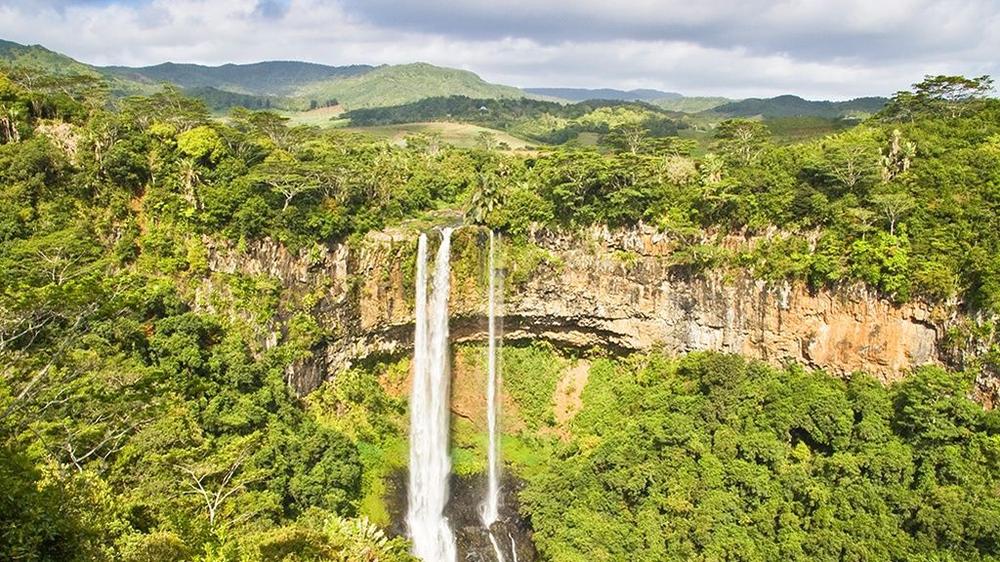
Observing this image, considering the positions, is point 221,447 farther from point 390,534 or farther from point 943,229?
point 943,229

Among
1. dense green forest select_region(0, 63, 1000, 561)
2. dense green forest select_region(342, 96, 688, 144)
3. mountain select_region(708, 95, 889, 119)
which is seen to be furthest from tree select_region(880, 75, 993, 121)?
mountain select_region(708, 95, 889, 119)

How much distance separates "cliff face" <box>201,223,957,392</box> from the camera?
25406 millimetres

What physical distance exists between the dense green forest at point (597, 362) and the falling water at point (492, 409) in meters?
1.76

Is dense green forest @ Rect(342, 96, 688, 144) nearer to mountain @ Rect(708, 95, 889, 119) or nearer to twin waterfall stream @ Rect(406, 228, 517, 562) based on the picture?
mountain @ Rect(708, 95, 889, 119)

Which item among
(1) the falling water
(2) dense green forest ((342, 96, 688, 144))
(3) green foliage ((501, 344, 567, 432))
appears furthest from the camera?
(2) dense green forest ((342, 96, 688, 144))

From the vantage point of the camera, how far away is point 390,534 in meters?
25.7

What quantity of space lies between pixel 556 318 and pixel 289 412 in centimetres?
1373

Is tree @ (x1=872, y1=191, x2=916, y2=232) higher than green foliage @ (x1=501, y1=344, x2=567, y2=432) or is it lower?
higher

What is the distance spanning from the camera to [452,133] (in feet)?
309

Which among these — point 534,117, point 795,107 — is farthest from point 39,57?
point 795,107

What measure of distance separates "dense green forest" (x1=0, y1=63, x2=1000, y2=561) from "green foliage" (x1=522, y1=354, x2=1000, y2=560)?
95 millimetres

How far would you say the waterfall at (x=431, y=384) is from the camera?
95.7 feet

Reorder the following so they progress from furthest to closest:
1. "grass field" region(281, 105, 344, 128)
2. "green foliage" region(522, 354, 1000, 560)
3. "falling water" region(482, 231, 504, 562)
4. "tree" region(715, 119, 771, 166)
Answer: "grass field" region(281, 105, 344, 128)
"tree" region(715, 119, 771, 166)
"falling water" region(482, 231, 504, 562)
"green foliage" region(522, 354, 1000, 560)

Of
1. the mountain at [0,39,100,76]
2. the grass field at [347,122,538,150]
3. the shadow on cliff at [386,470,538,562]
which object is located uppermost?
the mountain at [0,39,100,76]
